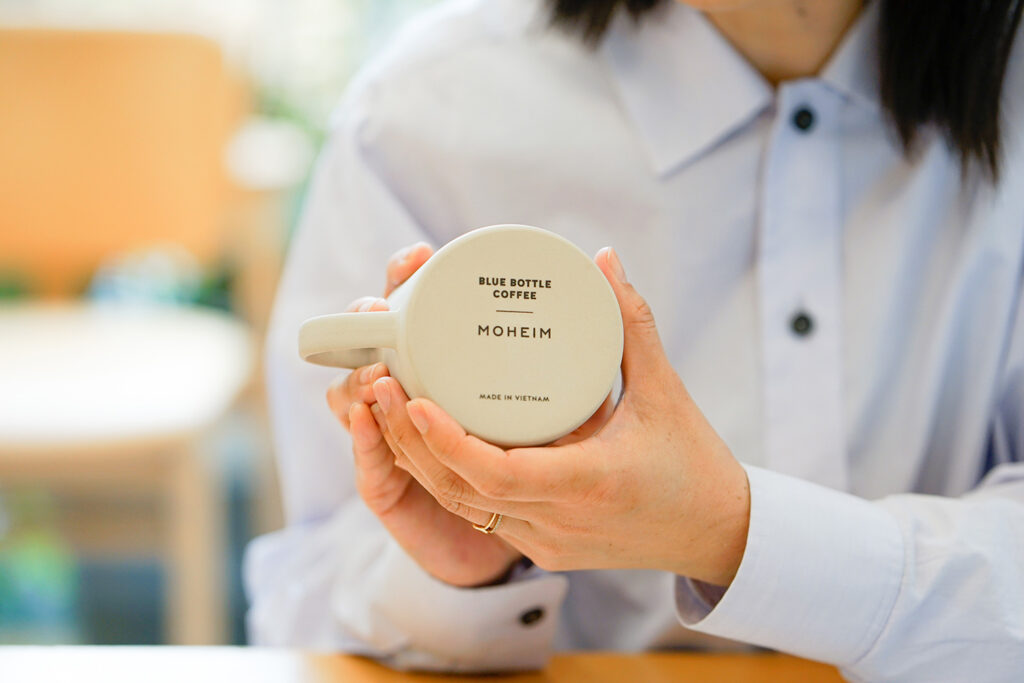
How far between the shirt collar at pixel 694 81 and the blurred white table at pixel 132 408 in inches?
28.7

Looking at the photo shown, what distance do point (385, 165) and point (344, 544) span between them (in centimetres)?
28

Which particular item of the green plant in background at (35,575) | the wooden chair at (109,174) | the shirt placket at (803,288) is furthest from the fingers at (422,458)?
the green plant in background at (35,575)

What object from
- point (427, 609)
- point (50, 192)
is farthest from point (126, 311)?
point (427, 609)

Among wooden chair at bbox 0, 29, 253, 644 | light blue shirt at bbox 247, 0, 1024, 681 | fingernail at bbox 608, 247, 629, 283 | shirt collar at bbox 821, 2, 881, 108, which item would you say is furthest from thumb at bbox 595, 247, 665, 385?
wooden chair at bbox 0, 29, 253, 644

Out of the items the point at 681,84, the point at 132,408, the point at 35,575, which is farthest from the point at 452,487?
the point at 35,575

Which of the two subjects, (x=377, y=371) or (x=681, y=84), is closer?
(x=377, y=371)

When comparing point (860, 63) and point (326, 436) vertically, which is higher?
point (860, 63)

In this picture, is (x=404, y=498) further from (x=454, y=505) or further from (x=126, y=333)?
(x=126, y=333)

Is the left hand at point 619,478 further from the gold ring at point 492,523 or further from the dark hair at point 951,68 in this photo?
the dark hair at point 951,68

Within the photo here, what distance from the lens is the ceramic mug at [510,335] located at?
1.30 feet

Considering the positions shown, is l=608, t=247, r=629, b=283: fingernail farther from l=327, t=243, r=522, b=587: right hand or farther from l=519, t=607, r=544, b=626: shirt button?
l=519, t=607, r=544, b=626: shirt button

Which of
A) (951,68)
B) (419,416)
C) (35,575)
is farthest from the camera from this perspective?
(35,575)

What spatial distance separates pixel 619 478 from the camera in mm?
427

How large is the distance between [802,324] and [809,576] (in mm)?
201
